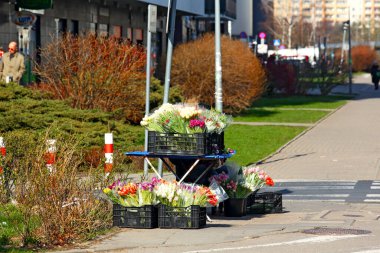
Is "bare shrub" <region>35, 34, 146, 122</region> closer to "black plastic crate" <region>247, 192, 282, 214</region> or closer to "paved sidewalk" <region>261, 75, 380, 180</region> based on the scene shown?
"paved sidewalk" <region>261, 75, 380, 180</region>

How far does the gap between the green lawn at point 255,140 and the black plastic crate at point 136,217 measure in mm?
11136

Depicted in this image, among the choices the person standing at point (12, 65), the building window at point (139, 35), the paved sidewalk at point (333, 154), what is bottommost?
the paved sidewalk at point (333, 154)

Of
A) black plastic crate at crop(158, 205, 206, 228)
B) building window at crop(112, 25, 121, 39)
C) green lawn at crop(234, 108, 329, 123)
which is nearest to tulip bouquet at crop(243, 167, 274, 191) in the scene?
black plastic crate at crop(158, 205, 206, 228)

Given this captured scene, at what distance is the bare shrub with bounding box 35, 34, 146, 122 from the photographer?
27.8 m

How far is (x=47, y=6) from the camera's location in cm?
3409

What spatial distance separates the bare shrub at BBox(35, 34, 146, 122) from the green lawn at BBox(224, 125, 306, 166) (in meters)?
2.84

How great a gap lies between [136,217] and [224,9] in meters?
55.6

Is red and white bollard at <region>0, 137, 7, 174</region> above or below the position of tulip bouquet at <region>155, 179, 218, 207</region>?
above

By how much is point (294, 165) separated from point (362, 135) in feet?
Answer: 30.4

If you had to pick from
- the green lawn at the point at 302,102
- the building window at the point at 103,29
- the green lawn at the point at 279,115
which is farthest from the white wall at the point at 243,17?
the building window at the point at 103,29

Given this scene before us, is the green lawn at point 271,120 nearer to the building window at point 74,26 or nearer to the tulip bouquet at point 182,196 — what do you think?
the building window at point 74,26

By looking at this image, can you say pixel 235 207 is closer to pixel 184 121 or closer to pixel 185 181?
pixel 185 181

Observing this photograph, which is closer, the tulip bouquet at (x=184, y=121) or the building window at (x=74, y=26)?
the tulip bouquet at (x=184, y=121)

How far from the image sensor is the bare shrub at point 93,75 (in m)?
27.8
